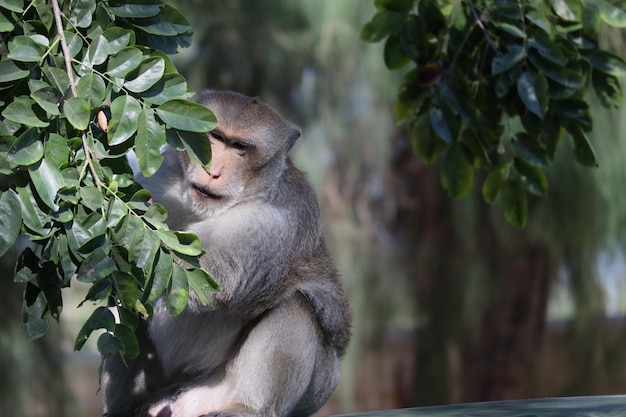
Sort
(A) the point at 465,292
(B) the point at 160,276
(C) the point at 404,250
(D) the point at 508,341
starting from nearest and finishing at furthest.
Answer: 1. (B) the point at 160,276
2. (A) the point at 465,292
3. (C) the point at 404,250
4. (D) the point at 508,341

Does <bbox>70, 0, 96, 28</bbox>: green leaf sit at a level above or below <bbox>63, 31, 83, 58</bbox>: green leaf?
above

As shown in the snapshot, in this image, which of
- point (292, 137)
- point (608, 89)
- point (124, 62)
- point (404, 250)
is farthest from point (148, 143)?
point (404, 250)

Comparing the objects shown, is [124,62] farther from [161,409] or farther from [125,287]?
[161,409]

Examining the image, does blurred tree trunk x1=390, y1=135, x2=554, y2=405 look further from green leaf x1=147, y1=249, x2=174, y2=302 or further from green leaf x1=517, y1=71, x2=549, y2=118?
green leaf x1=147, y1=249, x2=174, y2=302

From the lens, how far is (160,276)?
6.93 feet

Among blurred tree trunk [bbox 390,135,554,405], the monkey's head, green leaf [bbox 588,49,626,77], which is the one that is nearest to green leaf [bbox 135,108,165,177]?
the monkey's head

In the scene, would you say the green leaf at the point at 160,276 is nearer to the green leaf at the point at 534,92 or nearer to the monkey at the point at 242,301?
the monkey at the point at 242,301

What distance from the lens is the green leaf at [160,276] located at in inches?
83.0

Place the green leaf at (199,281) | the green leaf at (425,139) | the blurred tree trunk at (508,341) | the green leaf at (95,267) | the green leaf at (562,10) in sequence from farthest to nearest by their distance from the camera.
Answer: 1. the blurred tree trunk at (508,341)
2. the green leaf at (425,139)
3. the green leaf at (562,10)
4. the green leaf at (199,281)
5. the green leaf at (95,267)

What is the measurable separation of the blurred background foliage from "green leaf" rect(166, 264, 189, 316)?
16.9 ft

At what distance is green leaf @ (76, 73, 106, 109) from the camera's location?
2066 mm

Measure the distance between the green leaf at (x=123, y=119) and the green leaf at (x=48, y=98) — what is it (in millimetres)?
117

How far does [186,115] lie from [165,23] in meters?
0.39

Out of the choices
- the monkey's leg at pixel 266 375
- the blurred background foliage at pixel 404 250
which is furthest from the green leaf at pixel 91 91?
the blurred background foliage at pixel 404 250
